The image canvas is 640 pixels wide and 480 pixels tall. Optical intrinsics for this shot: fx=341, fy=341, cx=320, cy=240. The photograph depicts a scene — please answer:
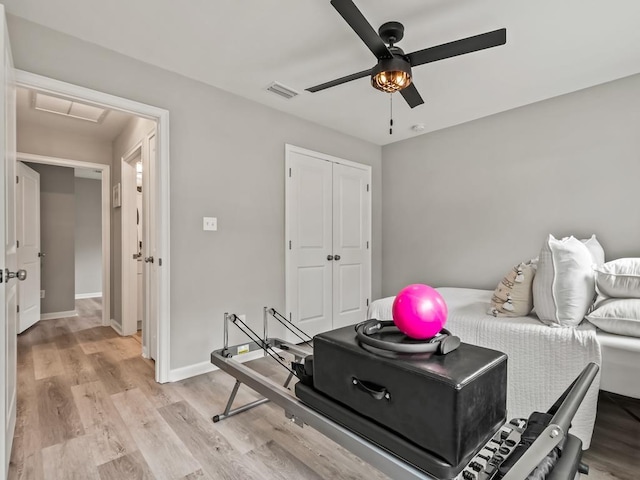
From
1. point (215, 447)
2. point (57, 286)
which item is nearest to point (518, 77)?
point (215, 447)

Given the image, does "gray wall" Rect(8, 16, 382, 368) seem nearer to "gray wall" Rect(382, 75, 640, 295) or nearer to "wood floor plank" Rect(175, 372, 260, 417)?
"wood floor plank" Rect(175, 372, 260, 417)

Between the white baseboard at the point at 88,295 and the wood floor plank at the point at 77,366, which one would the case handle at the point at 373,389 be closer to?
the wood floor plank at the point at 77,366

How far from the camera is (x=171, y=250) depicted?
271 cm

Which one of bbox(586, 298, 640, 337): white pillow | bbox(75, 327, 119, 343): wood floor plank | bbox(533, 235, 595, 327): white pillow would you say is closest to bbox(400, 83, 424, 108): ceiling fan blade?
bbox(533, 235, 595, 327): white pillow

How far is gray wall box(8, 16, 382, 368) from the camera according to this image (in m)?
2.40

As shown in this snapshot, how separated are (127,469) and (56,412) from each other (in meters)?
0.93

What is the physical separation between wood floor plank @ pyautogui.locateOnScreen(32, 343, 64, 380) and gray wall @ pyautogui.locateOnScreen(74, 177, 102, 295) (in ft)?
12.1

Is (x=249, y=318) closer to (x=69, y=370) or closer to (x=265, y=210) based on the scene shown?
(x=265, y=210)

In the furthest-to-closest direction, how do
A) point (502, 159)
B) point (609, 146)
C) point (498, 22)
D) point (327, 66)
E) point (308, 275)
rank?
point (308, 275)
point (502, 159)
point (609, 146)
point (327, 66)
point (498, 22)

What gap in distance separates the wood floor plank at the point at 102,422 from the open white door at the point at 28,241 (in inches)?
87.8

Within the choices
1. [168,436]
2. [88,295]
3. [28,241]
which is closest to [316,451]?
[168,436]

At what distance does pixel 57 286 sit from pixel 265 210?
3.86 meters

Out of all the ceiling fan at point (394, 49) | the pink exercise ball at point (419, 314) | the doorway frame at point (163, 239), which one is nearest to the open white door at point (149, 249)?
the doorway frame at point (163, 239)

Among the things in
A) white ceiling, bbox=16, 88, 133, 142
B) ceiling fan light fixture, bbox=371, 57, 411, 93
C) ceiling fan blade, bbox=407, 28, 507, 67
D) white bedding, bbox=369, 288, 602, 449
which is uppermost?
white ceiling, bbox=16, 88, 133, 142
